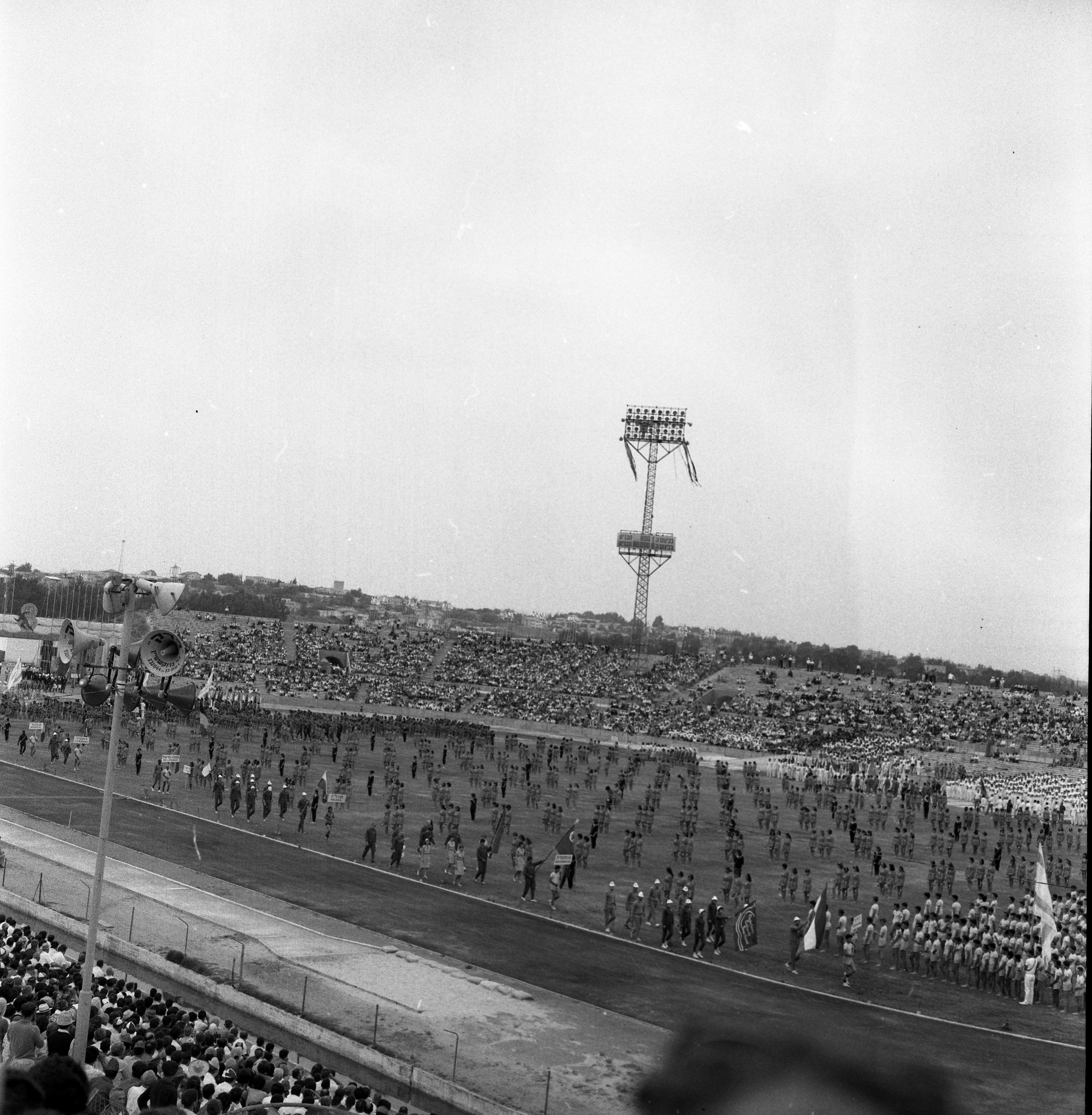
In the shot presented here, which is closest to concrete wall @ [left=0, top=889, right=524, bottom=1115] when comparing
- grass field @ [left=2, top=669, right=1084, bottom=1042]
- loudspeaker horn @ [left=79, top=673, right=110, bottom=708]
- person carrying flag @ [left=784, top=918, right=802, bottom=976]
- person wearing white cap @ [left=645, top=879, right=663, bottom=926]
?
loudspeaker horn @ [left=79, top=673, right=110, bottom=708]

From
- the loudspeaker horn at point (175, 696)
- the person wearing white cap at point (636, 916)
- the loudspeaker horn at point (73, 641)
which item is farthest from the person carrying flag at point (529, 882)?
the loudspeaker horn at point (73, 641)

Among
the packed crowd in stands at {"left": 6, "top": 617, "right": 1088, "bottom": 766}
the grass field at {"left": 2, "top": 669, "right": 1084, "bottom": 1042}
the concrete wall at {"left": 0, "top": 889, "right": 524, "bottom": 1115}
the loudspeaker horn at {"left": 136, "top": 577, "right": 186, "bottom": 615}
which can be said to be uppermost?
the loudspeaker horn at {"left": 136, "top": 577, "right": 186, "bottom": 615}

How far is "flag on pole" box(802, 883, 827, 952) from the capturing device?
1794cm

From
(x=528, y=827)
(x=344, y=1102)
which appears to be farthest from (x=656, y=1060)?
(x=528, y=827)

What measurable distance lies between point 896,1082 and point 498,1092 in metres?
3.99

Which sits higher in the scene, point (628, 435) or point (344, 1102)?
point (628, 435)

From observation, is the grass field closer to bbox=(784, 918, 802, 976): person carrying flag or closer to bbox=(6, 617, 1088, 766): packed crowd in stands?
bbox=(784, 918, 802, 976): person carrying flag

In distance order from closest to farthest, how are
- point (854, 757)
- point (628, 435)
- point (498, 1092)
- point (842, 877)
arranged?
point (498, 1092) < point (842, 877) < point (854, 757) < point (628, 435)

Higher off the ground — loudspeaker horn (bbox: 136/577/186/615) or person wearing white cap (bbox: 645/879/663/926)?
loudspeaker horn (bbox: 136/577/186/615)

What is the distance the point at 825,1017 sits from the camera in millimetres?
14680

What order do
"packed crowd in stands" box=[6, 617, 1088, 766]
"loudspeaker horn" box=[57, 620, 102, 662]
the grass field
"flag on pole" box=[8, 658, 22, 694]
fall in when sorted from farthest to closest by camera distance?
"packed crowd in stands" box=[6, 617, 1088, 766] → "flag on pole" box=[8, 658, 22, 694] → the grass field → "loudspeaker horn" box=[57, 620, 102, 662]

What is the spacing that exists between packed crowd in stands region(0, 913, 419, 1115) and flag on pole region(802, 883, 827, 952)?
8.81 metres

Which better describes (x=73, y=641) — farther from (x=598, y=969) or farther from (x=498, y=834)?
(x=498, y=834)

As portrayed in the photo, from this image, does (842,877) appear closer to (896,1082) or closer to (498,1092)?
(896,1082)
